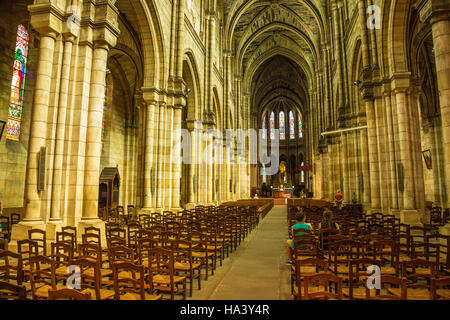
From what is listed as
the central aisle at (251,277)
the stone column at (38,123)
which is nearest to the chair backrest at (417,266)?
the central aisle at (251,277)

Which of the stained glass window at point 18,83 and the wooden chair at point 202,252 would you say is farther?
the stained glass window at point 18,83

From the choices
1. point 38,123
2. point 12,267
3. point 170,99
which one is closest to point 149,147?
point 170,99

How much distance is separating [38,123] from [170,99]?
24.5ft

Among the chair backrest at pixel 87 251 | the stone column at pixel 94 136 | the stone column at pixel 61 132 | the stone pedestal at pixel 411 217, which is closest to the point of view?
the chair backrest at pixel 87 251

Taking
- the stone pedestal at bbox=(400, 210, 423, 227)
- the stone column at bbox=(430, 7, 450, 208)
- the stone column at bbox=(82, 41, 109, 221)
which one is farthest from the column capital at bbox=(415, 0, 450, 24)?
the stone column at bbox=(82, 41, 109, 221)

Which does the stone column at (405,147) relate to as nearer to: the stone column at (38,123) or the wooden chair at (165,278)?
the wooden chair at (165,278)

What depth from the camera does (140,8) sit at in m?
12.2

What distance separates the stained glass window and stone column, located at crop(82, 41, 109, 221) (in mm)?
7750

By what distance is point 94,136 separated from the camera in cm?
809

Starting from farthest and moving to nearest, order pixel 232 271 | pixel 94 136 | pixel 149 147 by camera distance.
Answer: pixel 149 147
pixel 94 136
pixel 232 271

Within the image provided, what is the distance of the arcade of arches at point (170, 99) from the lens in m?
7.31

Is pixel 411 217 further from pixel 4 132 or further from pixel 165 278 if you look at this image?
pixel 4 132

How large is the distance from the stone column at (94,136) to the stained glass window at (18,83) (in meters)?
7.75

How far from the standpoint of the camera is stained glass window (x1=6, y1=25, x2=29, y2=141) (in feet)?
43.5
